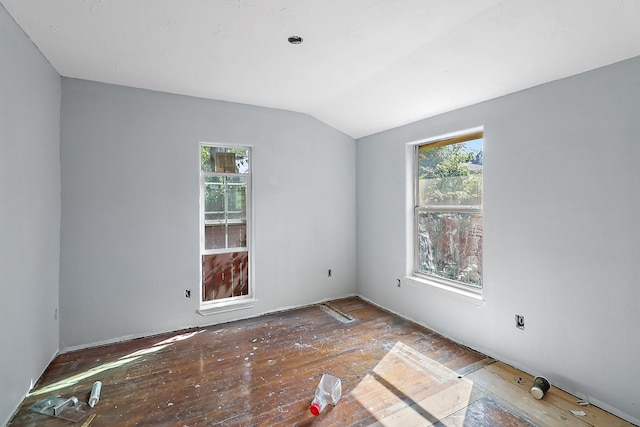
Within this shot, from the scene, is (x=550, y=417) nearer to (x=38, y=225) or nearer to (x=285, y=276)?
(x=285, y=276)

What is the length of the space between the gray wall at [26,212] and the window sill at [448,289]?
351cm

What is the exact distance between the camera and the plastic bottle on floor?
6.93ft

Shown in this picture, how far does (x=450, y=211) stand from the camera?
3365 mm

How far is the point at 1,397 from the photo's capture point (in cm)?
196

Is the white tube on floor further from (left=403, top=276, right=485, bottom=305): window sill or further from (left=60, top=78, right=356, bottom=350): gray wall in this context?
(left=403, top=276, right=485, bottom=305): window sill

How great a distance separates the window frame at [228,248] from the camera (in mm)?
3621

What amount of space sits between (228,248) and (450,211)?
260 centimetres

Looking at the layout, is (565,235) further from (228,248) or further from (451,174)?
(228,248)

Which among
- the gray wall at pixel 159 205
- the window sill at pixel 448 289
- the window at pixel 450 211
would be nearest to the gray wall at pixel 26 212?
the gray wall at pixel 159 205

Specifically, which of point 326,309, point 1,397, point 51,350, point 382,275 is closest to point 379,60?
point 382,275

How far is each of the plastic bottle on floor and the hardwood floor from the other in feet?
0.15

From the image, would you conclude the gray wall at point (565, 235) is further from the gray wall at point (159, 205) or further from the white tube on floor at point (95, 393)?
the white tube on floor at point (95, 393)

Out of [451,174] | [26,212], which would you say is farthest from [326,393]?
[26,212]

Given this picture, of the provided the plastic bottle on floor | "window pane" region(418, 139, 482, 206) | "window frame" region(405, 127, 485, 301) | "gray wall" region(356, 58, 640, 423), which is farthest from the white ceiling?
the plastic bottle on floor
